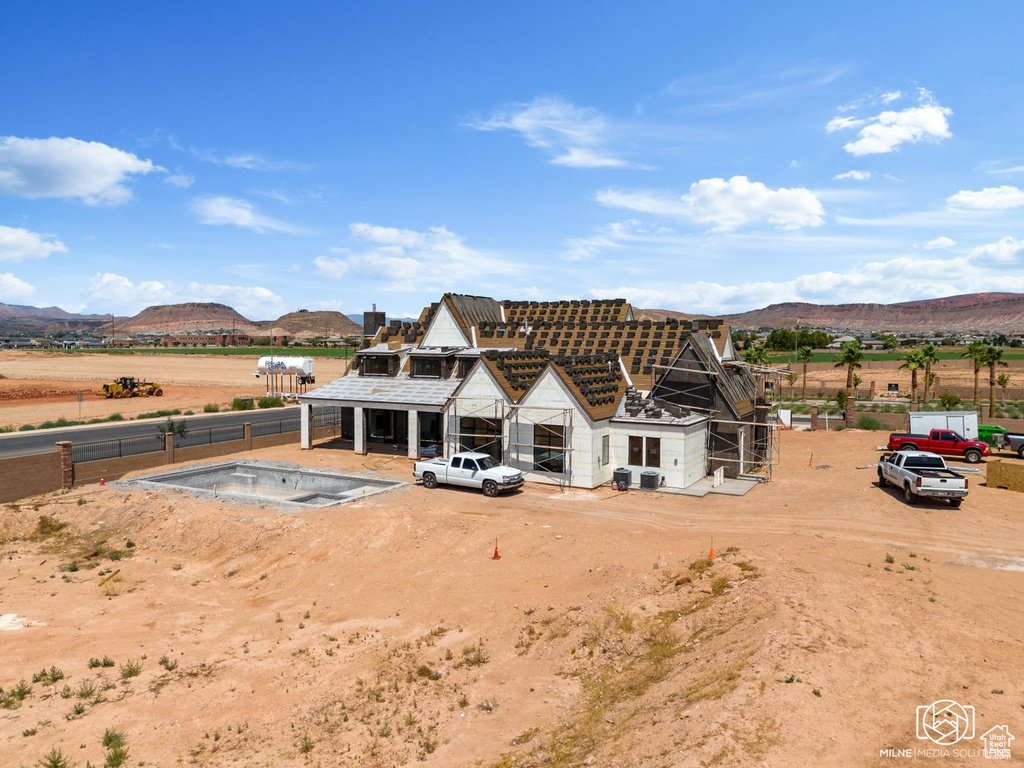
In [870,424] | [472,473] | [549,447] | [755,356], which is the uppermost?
[755,356]

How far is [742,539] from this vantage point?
22.8 metres

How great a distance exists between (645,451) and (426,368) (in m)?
16.5

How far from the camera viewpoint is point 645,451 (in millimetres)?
32250

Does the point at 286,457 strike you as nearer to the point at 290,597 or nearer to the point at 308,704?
the point at 290,597

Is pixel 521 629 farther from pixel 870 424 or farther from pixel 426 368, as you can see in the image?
pixel 870 424

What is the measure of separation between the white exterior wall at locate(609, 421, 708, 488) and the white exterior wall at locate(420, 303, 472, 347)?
47.0 feet

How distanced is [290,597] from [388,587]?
3254 millimetres

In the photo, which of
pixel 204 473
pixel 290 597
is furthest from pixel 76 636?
pixel 204 473

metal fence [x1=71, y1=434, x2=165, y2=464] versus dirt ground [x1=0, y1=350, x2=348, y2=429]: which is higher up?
dirt ground [x1=0, y1=350, x2=348, y2=429]

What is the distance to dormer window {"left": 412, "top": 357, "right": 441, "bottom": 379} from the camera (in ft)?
139

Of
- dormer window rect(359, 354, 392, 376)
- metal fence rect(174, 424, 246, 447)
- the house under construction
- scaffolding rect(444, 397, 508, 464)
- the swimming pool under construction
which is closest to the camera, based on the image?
the house under construction

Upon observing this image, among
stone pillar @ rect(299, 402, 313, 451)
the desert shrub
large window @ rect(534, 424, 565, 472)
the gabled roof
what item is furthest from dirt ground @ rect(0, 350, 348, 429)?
the desert shrub
